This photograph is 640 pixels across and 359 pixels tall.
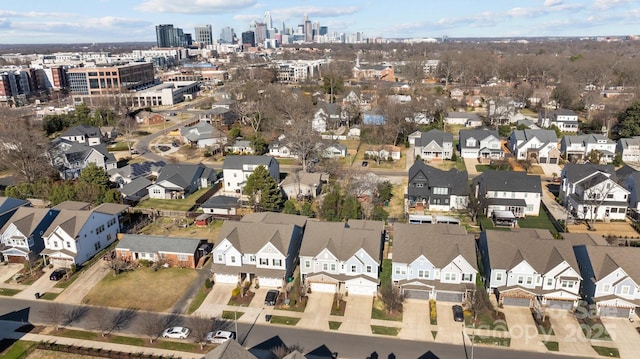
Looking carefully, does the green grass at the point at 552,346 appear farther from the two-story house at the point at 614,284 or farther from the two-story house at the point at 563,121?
the two-story house at the point at 563,121

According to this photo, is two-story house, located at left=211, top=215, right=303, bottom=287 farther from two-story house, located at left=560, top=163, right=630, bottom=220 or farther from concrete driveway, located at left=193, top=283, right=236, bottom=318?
two-story house, located at left=560, top=163, right=630, bottom=220

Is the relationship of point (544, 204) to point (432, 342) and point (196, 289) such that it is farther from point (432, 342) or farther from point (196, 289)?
point (196, 289)

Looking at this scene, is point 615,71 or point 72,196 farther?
point 615,71

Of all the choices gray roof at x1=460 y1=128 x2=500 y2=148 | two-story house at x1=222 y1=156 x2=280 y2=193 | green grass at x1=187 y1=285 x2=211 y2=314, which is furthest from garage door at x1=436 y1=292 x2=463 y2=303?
gray roof at x1=460 y1=128 x2=500 y2=148

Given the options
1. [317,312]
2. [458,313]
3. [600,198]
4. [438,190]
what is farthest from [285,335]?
[600,198]

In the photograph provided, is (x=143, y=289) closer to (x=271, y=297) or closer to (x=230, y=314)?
(x=230, y=314)

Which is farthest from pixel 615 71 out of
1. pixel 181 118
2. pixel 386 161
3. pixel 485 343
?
pixel 485 343
